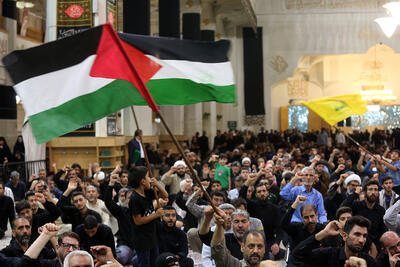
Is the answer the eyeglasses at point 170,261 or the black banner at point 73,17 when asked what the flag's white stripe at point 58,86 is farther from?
the black banner at point 73,17

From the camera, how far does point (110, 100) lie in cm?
541

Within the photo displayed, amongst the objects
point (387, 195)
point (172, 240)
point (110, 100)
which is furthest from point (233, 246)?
point (387, 195)

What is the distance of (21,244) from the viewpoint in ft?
19.9

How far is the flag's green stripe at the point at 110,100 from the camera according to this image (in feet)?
16.8

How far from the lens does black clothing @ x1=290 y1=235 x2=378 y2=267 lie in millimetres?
5062

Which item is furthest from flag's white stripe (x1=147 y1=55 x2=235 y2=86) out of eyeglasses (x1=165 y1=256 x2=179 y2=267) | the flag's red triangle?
eyeglasses (x1=165 y1=256 x2=179 y2=267)

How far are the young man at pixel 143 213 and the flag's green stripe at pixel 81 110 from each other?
0.91m

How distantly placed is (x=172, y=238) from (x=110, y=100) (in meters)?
2.70

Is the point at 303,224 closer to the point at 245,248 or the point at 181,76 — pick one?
the point at 245,248

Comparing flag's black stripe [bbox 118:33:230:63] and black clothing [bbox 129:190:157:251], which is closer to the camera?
flag's black stripe [bbox 118:33:230:63]

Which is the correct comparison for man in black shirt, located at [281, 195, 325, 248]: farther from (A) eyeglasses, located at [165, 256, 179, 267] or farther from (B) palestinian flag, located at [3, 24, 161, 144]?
(B) palestinian flag, located at [3, 24, 161, 144]

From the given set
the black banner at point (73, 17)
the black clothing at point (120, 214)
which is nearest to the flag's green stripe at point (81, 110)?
the black clothing at point (120, 214)

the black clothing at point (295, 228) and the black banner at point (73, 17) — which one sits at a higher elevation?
the black banner at point (73, 17)

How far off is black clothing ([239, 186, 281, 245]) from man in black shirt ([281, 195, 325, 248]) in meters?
1.60
